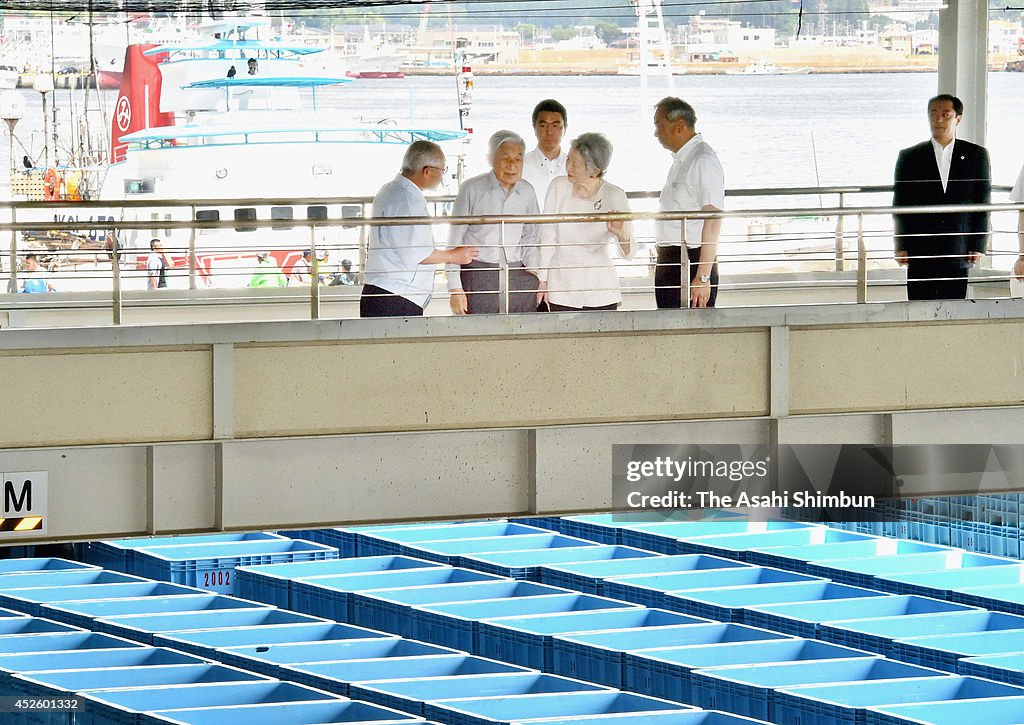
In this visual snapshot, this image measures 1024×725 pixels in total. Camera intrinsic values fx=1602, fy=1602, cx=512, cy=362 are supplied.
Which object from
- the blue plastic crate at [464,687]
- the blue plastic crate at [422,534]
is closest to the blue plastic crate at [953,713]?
the blue plastic crate at [464,687]

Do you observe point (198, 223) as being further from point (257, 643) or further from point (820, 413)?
point (257, 643)

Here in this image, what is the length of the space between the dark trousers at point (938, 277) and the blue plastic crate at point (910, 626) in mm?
5166

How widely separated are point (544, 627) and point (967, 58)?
588cm

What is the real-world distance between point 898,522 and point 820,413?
1278 cm

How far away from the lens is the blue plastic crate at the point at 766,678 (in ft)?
37.8

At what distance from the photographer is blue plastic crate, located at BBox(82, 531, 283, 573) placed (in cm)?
1877

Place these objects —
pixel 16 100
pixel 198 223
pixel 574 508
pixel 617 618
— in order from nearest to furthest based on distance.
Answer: pixel 198 223 < pixel 574 508 < pixel 617 618 < pixel 16 100

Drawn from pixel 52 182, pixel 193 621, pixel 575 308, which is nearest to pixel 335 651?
pixel 193 621

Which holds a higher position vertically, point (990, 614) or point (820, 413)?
point (820, 413)

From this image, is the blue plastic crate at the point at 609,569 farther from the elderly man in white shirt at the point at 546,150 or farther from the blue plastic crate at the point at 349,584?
the elderly man in white shirt at the point at 546,150

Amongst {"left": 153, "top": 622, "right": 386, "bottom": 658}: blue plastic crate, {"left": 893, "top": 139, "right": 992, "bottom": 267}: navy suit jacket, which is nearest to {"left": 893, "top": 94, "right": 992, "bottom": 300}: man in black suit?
{"left": 893, "top": 139, "right": 992, "bottom": 267}: navy suit jacket

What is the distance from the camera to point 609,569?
17.0 metres

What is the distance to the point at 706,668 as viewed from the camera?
12.0 m

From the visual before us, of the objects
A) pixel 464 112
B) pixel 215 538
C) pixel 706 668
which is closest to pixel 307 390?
pixel 706 668
